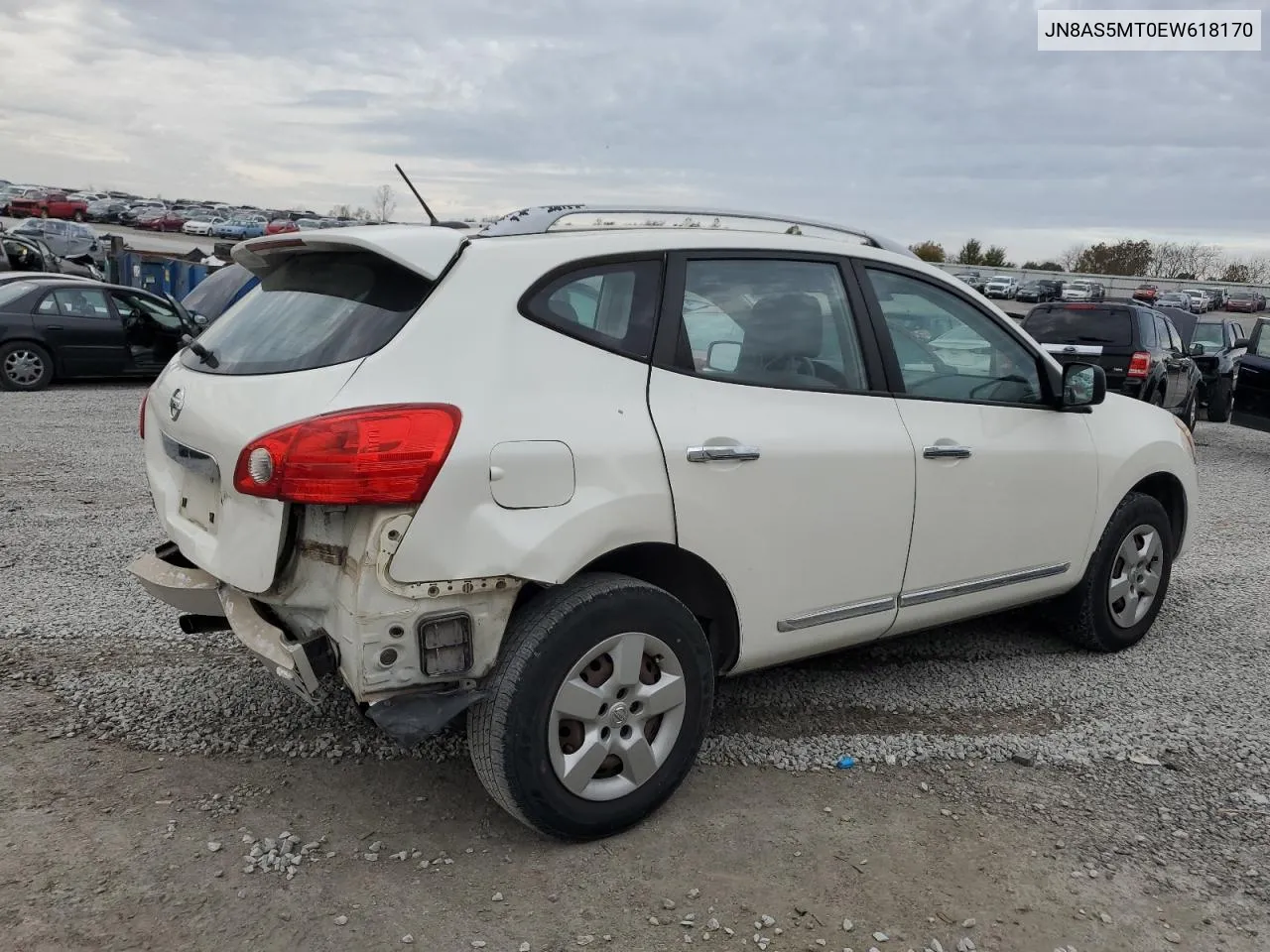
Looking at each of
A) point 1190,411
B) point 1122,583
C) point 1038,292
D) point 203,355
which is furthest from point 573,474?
point 1038,292

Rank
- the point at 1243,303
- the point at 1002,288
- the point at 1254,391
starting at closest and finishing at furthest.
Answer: the point at 1254,391 < the point at 1243,303 < the point at 1002,288

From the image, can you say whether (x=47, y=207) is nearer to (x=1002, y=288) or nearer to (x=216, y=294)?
(x=216, y=294)

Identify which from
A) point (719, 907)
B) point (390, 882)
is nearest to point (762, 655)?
point (719, 907)

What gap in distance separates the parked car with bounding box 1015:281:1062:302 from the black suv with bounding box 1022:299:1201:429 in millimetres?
48666

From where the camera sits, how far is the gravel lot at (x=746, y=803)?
2771 millimetres

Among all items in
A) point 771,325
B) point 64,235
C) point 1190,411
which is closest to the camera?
point 771,325

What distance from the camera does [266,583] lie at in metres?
2.85

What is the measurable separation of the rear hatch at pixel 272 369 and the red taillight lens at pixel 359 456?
0.08m

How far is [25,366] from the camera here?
1238 cm

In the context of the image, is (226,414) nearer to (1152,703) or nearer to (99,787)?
(99,787)

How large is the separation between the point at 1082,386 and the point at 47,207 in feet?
207

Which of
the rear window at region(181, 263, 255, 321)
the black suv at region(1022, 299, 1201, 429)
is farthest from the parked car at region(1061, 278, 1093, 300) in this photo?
the rear window at region(181, 263, 255, 321)

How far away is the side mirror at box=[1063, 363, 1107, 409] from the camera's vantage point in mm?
4262

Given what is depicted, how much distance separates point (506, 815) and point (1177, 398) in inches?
491
